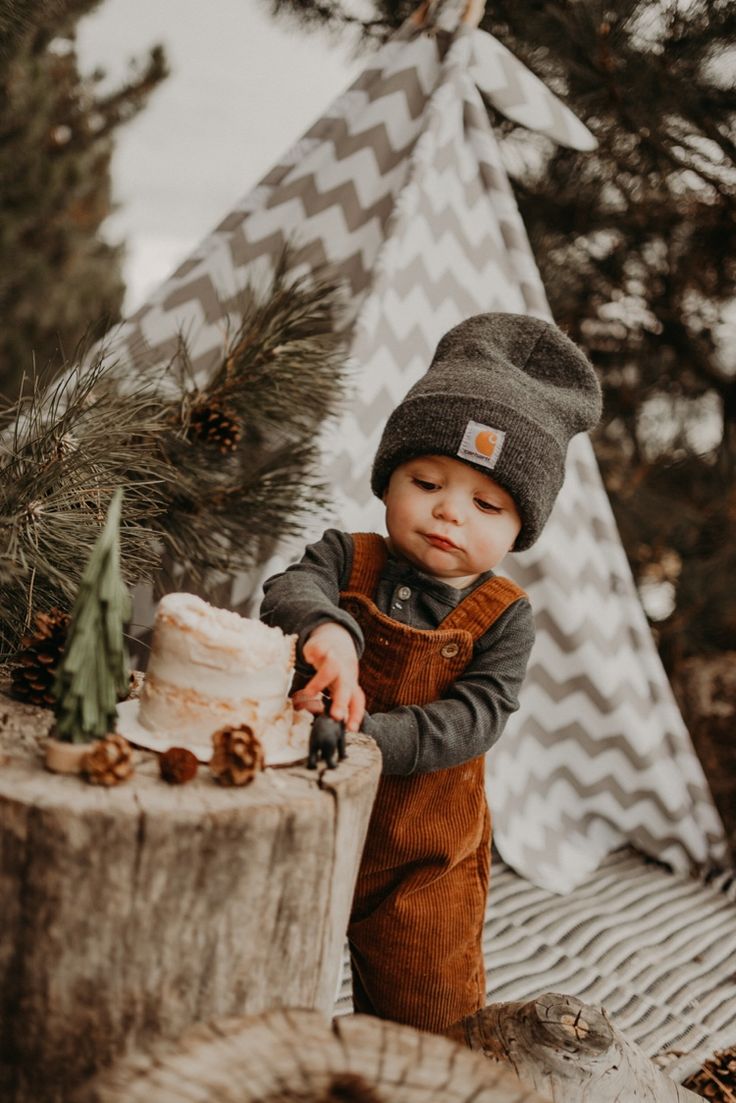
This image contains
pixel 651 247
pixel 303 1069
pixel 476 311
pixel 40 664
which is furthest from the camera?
pixel 651 247

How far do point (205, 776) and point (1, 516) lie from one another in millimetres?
531

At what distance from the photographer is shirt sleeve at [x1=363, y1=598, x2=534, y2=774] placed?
1.22 meters

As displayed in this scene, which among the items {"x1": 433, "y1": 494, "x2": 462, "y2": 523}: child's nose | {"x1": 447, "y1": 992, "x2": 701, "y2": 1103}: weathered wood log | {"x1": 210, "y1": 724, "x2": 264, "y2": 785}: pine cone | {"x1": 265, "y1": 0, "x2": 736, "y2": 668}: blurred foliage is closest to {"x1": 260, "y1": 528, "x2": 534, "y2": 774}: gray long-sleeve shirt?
{"x1": 433, "y1": 494, "x2": 462, "y2": 523}: child's nose

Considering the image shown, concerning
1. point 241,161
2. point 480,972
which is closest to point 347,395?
point 480,972

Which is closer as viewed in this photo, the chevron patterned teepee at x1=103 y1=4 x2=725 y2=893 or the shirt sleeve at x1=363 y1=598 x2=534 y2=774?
the shirt sleeve at x1=363 y1=598 x2=534 y2=774

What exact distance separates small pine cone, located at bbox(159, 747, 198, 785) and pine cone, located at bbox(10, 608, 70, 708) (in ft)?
0.73

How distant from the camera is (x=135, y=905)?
86 cm

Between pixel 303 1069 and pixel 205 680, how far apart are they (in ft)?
1.25

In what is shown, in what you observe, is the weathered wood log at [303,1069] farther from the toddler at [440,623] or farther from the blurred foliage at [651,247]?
the blurred foliage at [651,247]

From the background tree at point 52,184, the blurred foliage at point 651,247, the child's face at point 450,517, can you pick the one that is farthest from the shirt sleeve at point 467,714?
the background tree at point 52,184

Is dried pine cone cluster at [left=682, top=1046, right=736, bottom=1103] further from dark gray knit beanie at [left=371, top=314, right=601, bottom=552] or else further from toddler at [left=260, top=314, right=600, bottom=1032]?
dark gray knit beanie at [left=371, top=314, right=601, bottom=552]

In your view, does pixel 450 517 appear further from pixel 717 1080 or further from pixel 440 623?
pixel 717 1080

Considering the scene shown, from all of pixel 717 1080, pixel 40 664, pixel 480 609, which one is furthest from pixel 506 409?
pixel 717 1080

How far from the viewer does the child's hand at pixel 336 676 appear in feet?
3.47
